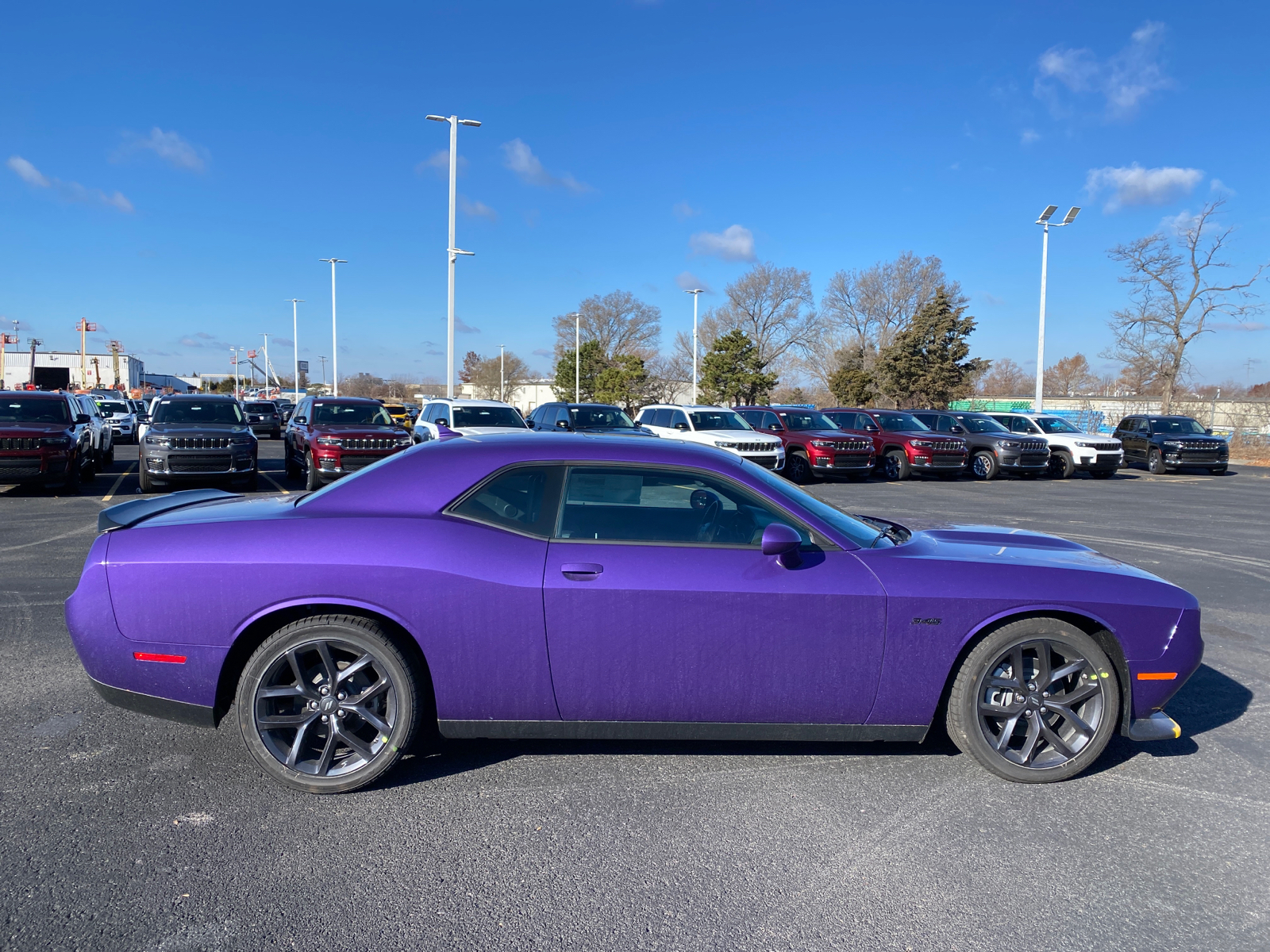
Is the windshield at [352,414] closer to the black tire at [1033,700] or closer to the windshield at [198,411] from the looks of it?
the windshield at [198,411]

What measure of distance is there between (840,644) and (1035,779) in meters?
1.13

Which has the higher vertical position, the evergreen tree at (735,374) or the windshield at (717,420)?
the evergreen tree at (735,374)

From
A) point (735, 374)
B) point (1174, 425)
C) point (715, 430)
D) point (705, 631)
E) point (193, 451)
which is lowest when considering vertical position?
point (705, 631)

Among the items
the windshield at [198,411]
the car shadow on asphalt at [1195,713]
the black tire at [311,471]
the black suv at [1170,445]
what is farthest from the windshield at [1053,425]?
the windshield at [198,411]

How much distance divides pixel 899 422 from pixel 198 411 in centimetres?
1677

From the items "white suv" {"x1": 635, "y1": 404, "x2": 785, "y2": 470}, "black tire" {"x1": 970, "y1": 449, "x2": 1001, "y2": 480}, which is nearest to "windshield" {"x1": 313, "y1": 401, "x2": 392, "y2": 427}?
"white suv" {"x1": 635, "y1": 404, "x2": 785, "y2": 470}

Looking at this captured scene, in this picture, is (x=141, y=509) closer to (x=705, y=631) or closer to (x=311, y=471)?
(x=705, y=631)

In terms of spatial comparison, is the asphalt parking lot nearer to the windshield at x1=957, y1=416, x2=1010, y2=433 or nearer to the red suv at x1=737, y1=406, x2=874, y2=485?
the red suv at x1=737, y1=406, x2=874, y2=485

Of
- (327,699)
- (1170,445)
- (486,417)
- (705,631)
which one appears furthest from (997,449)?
(327,699)

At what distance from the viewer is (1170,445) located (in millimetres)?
23234

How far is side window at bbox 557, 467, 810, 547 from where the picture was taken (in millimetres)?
3436

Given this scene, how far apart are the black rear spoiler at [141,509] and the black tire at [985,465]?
19.7m

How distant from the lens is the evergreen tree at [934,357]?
4556cm

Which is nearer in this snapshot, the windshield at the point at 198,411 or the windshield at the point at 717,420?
the windshield at the point at 198,411
